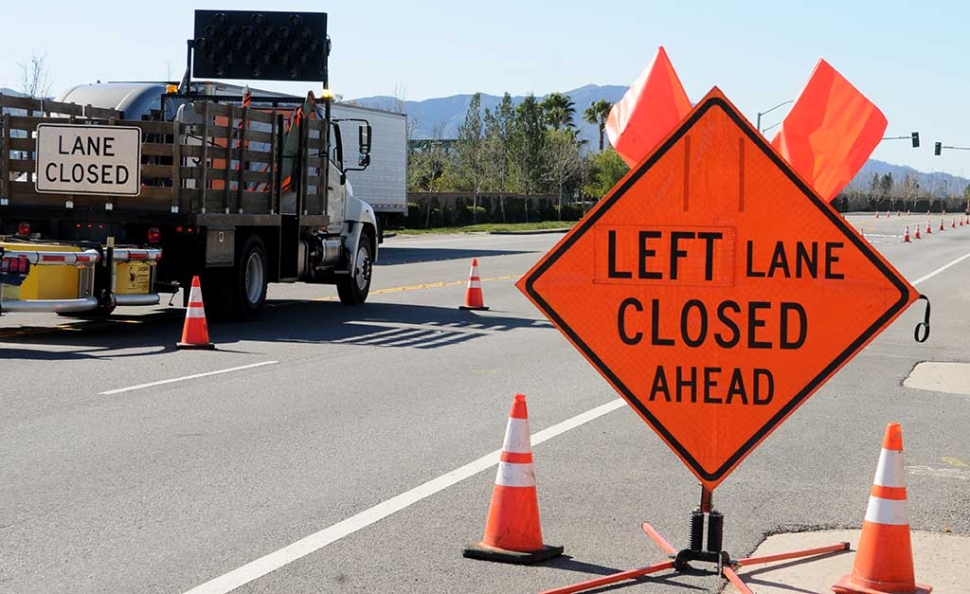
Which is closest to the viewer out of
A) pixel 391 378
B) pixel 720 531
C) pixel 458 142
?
pixel 720 531

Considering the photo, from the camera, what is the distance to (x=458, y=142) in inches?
3428

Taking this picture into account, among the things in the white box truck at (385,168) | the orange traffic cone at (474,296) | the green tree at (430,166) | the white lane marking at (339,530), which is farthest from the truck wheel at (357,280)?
the green tree at (430,166)

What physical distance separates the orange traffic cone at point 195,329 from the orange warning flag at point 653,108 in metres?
8.45

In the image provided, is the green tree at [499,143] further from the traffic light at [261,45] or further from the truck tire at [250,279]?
the truck tire at [250,279]

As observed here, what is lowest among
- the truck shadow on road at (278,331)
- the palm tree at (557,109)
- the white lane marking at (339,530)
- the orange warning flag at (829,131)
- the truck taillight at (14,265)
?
the white lane marking at (339,530)

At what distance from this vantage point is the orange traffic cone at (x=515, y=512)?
249 inches

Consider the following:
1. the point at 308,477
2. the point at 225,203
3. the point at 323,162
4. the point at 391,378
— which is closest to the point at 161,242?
the point at 225,203

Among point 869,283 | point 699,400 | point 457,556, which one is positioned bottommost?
point 457,556

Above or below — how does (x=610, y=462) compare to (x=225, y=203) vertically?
below

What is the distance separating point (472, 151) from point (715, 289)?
78.2m

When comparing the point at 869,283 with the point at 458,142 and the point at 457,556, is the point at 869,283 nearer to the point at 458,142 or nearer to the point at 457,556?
the point at 457,556

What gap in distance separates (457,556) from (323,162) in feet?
45.3

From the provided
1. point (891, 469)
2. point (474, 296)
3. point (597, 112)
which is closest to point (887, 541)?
point (891, 469)

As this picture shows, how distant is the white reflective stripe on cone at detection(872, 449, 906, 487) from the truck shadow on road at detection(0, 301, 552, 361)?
9241 mm
